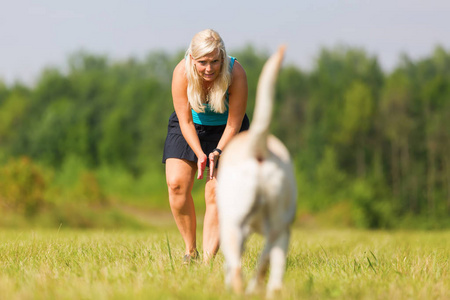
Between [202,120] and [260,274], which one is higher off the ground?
[202,120]

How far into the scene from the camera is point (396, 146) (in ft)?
135

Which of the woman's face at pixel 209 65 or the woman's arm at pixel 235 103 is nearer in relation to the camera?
the woman's face at pixel 209 65

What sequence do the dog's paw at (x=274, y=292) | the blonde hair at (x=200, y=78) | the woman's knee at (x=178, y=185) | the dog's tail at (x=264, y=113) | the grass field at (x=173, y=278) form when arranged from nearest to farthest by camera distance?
the dog's tail at (x=264, y=113) < the dog's paw at (x=274, y=292) < the grass field at (x=173, y=278) < the blonde hair at (x=200, y=78) < the woman's knee at (x=178, y=185)

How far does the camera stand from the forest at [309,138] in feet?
114

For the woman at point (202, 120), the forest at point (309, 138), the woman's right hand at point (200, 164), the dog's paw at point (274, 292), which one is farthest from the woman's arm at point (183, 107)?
the forest at point (309, 138)

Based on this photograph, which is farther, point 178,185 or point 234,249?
point 178,185

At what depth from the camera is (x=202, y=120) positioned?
5.21 meters

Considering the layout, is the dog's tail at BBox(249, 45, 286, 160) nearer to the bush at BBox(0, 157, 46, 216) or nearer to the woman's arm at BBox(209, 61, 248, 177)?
the woman's arm at BBox(209, 61, 248, 177)

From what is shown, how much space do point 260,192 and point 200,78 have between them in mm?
2141

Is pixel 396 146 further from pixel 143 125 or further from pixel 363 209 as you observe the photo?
pixel 143 125

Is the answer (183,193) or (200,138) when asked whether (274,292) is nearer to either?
(183,193)

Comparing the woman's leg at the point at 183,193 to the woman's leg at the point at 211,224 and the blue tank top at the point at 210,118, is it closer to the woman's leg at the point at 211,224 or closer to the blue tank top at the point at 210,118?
the woman's leg at the point at 211,224

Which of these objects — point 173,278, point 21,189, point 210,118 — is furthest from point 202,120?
point 21,189

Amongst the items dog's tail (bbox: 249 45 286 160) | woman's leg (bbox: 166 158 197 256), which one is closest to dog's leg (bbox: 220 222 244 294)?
dog's tail (bbox: 249 45 286 160)
